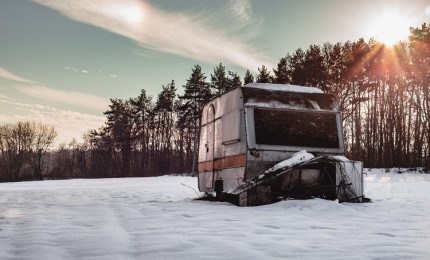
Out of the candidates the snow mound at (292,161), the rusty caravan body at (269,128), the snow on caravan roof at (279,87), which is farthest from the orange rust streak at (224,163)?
the snow on caravan roof at (279,87)

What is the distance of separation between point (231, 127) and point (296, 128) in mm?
1464

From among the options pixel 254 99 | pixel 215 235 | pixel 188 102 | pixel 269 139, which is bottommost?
pixel 215 235

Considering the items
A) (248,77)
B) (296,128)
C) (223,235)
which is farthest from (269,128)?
(248,77)

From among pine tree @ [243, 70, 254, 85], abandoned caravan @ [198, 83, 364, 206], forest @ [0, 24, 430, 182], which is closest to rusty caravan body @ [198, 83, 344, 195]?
abandoned caravan @ [198, 83, 364, 206]

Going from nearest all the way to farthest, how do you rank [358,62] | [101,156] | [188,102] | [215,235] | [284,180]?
[215,235]
[284,180]
[358,62]
[188,102]
[101,156]

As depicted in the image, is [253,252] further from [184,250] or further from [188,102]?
[188,102]

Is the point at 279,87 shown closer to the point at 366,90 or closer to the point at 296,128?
the point at 296,128

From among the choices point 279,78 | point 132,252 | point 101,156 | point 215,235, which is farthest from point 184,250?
point 101,156

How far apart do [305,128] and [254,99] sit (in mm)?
1352

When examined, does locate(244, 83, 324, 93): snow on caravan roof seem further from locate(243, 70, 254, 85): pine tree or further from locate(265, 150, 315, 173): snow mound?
locate(243, 70, 254, 85): pine tree

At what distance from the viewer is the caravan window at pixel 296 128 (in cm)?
834

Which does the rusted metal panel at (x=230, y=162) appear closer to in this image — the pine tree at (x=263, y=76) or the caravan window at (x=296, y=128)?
the caravan window at (x=296, y=128)

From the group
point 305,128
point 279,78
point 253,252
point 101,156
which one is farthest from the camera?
point 101,156

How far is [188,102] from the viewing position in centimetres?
4378
